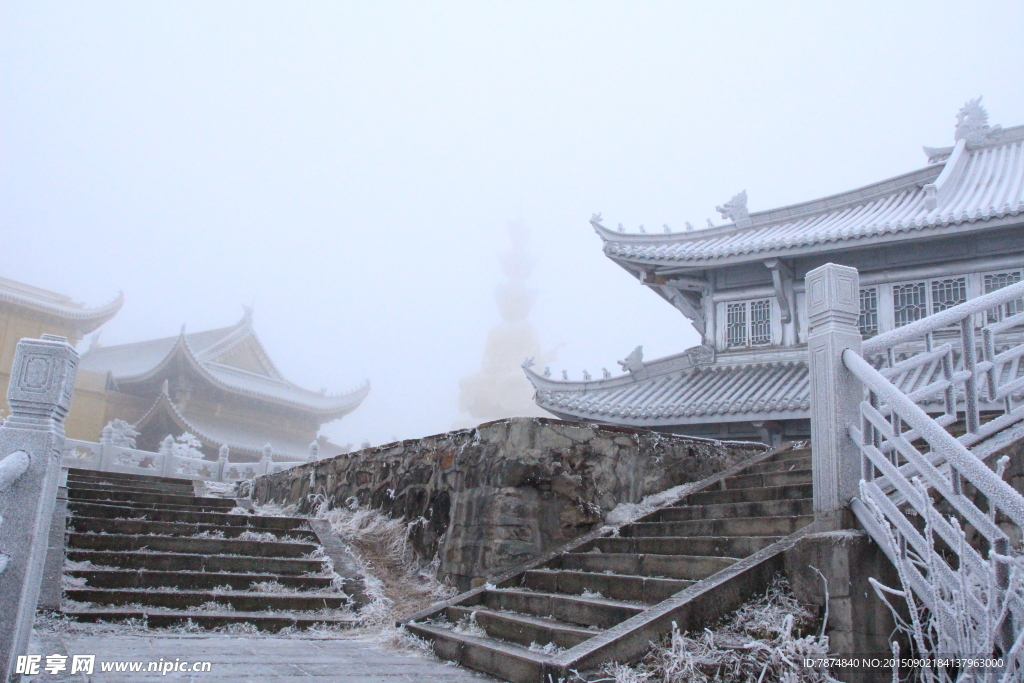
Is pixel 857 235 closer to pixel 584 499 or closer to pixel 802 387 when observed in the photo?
pixel 802 387

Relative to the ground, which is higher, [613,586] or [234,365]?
[234,365]

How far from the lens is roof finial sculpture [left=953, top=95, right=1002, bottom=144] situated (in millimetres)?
14953

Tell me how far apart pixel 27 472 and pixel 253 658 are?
6.17ft

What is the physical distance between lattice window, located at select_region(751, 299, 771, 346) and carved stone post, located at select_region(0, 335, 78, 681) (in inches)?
468

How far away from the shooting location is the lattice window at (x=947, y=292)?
474 inches

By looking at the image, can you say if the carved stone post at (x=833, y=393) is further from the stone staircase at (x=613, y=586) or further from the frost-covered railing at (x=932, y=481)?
the stone staircase at (x=613, y=586)

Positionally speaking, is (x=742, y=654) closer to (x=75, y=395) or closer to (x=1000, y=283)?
(x=1000, y=283)

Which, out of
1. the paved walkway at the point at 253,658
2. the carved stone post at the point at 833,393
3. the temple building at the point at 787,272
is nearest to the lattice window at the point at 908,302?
the temple building at the point at 787,272

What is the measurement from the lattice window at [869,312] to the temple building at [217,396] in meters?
21.0

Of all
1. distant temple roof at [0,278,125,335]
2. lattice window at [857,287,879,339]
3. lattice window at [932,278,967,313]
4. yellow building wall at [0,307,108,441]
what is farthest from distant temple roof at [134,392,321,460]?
lattice window at [932,278,967,313]

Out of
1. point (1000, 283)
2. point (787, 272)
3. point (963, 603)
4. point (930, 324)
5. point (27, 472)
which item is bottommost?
point (963, 603)

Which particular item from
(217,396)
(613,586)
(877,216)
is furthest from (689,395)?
(217,396)

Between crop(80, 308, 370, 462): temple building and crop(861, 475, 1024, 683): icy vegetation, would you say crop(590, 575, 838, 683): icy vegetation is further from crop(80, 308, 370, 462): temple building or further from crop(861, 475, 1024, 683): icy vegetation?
crop(80, 308, 370, 462): temple building

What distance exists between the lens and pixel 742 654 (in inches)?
155
